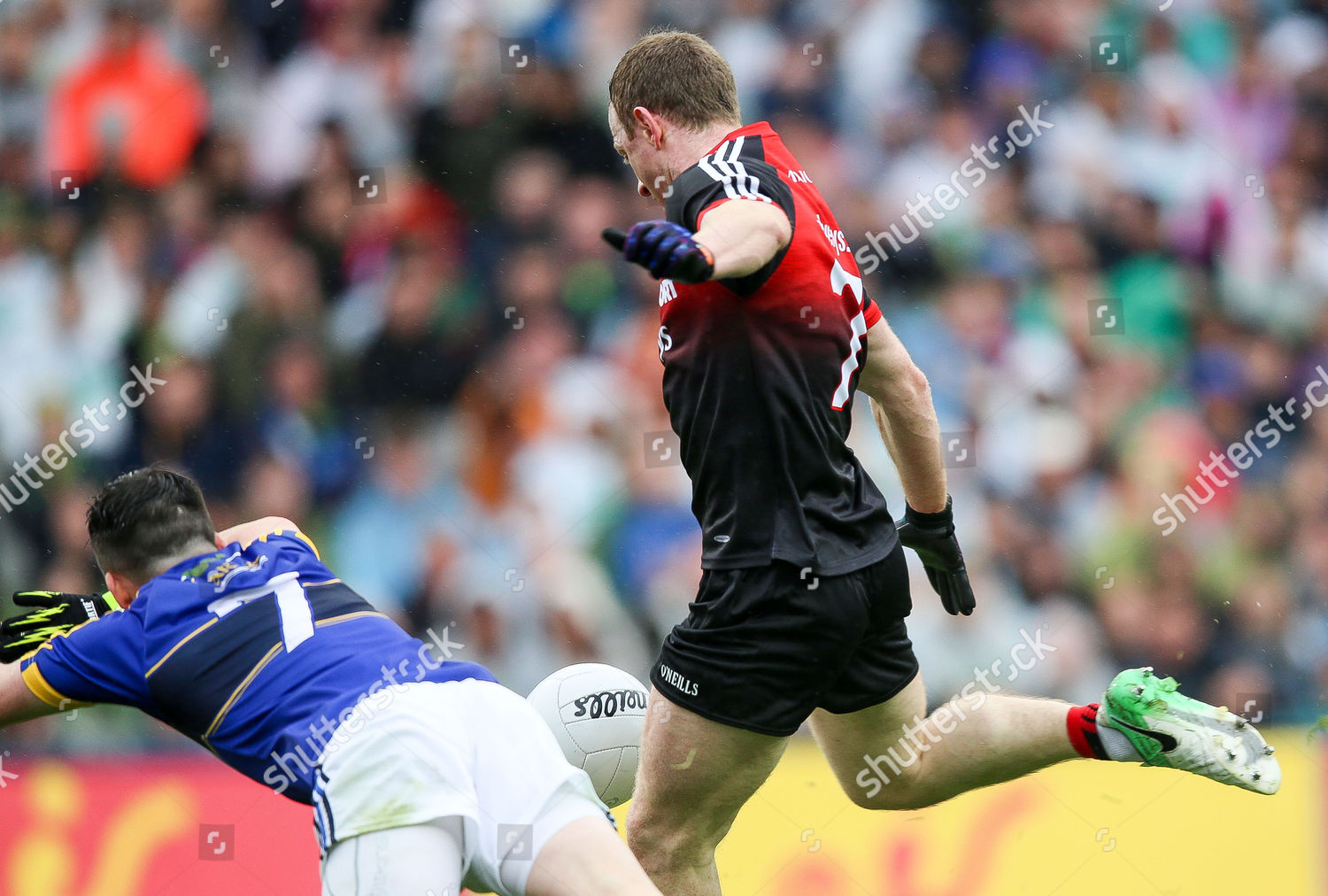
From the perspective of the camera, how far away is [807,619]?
2838mm

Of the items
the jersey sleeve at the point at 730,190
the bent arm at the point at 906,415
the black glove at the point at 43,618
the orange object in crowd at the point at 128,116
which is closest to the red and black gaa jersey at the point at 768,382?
the jersey sleeve at the point at 730,190

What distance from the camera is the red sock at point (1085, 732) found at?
312cm

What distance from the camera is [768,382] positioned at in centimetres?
282

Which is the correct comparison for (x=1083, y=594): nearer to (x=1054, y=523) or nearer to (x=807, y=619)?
(x=1054, y=523)

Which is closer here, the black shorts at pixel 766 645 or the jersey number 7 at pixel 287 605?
the jersey number 7 at pixel 287 605

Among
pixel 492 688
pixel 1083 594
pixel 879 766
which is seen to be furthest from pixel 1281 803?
pixel 492 688

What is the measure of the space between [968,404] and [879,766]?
240 centimetres

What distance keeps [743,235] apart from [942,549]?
4.42ft

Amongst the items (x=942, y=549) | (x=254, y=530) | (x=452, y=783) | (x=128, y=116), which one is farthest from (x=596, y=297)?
(x=452, y=783)

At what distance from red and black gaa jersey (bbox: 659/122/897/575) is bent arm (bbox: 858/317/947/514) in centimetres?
27

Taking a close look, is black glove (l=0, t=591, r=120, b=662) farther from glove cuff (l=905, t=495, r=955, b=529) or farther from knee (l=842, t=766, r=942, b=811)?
glove cuff (l=905, t=495, r=955, b=529)

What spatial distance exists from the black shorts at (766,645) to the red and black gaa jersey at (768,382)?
1.8 inches

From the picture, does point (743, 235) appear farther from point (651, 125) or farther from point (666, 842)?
point (666, 842)

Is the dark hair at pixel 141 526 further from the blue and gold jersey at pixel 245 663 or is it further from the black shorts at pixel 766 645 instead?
the black shorts at pixel 766 645
